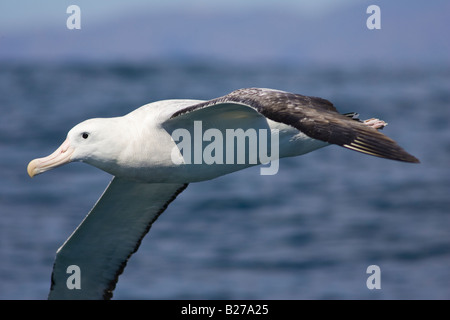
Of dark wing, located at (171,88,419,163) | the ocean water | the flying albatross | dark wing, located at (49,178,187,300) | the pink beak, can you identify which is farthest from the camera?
the ocean water

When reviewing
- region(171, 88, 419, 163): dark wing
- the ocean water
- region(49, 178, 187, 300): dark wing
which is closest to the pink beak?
region(171, 88, 419, 163): dark wing

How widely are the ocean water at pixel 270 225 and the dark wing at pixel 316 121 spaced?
11515 millimetres

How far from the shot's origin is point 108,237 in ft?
34.2

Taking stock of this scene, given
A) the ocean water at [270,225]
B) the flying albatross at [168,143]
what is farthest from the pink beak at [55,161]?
the ocean water at [270,225]

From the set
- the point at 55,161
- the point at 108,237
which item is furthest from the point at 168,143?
the point at 108,237

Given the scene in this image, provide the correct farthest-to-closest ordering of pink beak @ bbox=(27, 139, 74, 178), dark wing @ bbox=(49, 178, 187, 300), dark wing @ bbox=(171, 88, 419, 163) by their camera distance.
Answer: dark wing @ bbox=(49, 178, 187, 300), pink beak @ bbox=(27, 139, 74, 178), dark wing @ bbox=(171, 88, 419, 163)

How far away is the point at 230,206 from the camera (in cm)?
2811

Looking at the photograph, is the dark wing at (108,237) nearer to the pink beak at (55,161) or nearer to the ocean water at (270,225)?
the pink beak at (55,161)

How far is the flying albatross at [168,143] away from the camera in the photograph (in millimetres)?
7367

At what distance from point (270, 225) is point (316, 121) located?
18.6 meters

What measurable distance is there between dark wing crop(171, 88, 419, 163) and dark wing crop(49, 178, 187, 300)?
2.25 m

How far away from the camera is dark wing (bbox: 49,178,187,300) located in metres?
10.1

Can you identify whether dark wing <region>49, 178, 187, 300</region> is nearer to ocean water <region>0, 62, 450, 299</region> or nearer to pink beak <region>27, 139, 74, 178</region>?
pink beak <region>27, 139, 74, 178</region>
